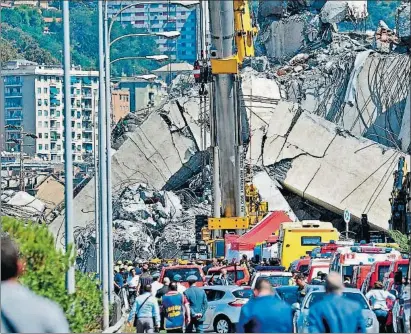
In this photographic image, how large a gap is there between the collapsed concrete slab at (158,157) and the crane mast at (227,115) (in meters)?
20.8

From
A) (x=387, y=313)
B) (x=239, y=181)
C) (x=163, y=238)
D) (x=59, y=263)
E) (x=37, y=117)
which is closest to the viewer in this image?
(x=59, y=263)

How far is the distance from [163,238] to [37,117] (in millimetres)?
106805

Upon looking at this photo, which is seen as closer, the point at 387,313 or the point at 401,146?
the point at 387,313

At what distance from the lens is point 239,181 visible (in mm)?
49656

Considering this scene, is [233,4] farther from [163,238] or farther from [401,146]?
[401,146]

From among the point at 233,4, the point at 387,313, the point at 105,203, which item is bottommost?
the point at 387,313

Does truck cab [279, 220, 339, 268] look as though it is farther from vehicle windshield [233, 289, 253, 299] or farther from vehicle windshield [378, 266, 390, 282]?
vehicle windshield [378, 266, 390, 282]

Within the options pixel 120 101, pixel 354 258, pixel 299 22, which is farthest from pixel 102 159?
pixel 120 101

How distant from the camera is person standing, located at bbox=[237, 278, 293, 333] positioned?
15.9 meters

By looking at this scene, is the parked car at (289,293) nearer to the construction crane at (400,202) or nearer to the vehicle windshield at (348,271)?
the vehicle windshield at (348,271)

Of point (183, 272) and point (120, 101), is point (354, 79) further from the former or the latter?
point (120, 101)

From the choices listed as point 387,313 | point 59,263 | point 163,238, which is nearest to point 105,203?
point 387,313

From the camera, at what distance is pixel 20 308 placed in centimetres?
1180

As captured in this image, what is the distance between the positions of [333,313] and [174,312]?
1218 cm
